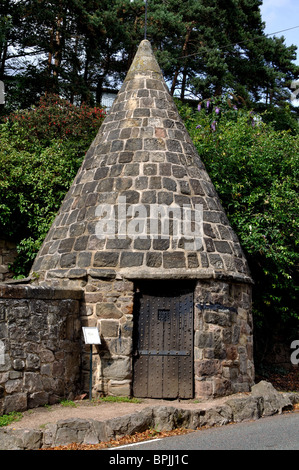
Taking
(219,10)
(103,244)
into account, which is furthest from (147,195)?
(219,10)

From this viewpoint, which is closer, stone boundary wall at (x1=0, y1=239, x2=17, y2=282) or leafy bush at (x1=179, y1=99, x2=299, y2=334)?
leafy bush at (x1=179, y1=99, x2=299, y2=334)

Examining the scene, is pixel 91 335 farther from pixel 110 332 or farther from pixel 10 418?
pixel 10 418

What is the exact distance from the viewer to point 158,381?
8.70m

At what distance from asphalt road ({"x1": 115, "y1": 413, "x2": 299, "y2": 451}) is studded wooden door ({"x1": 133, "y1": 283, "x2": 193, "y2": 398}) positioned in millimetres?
1494

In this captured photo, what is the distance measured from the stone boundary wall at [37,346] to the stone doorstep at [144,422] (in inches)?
46.7

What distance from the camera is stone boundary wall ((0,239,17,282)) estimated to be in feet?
43.5

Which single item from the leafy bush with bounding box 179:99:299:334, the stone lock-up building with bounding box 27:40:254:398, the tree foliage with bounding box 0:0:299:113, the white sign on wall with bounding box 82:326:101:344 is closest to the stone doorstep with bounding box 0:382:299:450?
the stone lock-up building with bounding box 27:40:254:398

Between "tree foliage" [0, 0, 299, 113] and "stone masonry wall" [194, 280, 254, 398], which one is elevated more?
"tree foliage" [0, 0, 299, 113]

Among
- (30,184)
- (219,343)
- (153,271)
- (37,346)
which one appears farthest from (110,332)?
(30,184)

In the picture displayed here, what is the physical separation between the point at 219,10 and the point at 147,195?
18.0m

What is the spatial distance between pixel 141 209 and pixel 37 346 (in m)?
2.97

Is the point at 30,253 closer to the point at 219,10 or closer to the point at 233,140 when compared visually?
the point at 233,140

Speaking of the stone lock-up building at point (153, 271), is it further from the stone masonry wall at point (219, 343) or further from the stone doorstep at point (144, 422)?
the stone doorstep at point (144, 422)

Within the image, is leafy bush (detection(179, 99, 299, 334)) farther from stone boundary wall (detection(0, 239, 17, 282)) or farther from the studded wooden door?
stone boundary wall (detection(0, 239, 17, 282))
